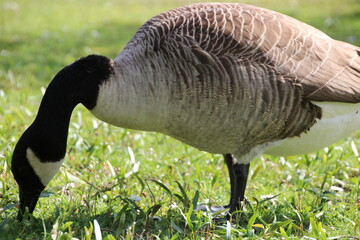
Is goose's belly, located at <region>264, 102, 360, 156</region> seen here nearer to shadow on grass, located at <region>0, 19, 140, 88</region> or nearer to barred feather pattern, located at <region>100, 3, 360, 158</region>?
barred feather pattern, located at <region>100, 3, 360, 158</region>

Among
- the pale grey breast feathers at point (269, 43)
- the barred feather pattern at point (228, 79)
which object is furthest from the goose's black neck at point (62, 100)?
the pale grey breast feathers at point (269, 43)

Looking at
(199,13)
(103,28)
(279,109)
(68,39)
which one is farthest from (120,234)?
(103,28)

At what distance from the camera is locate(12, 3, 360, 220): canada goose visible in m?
3.56

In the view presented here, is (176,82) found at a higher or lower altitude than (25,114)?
higher

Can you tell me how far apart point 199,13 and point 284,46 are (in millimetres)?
640

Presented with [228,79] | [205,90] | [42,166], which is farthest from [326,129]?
[42,166]

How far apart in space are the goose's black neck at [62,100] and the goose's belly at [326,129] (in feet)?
4.38

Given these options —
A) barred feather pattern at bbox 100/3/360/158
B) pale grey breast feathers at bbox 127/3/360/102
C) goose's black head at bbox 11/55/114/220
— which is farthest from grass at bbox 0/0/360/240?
pale grey breast feathers at bbox 127/3/360/102

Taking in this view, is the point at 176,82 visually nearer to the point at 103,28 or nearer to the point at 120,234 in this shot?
the point at 120,234

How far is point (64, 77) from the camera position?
357 cm

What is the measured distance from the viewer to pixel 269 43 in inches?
147

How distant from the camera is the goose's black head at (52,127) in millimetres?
3492

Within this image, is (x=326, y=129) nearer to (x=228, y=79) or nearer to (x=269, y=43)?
→ (x=269, y=43)

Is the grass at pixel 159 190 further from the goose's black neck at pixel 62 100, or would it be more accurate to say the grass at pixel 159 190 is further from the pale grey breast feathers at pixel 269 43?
the pale grey breast feathers at pixel 269 43
